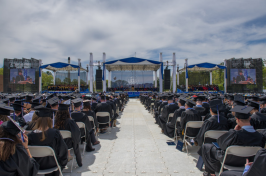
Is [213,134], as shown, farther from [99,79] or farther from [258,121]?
[99,79]

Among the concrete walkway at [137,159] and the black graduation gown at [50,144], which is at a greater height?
the black graduation gown at [50,144]

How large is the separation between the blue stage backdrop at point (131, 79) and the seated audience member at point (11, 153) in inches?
960

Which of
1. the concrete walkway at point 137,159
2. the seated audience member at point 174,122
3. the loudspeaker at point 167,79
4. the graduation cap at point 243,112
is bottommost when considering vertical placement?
the concrete walkway at point 137,159

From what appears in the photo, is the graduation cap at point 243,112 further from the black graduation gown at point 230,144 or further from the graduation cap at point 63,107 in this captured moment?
the graduation cap at point 63,107

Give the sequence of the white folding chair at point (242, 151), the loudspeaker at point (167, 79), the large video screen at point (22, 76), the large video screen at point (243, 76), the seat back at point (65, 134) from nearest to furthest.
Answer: the white folding chair at point (242, 151)
the seat back at point (65, 134)
the loudspeaker at point (167, 79)
the large video screen at point (22, 76)
the large video screen at point (243, 76)

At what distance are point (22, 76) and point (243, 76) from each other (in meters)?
36.0

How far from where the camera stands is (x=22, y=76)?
2525 cm

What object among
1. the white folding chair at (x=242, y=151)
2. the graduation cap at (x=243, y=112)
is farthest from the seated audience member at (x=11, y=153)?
the graduation cap at (x=243, y=112)

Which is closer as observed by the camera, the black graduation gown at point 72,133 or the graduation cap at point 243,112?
the graduation cap at point 243,112

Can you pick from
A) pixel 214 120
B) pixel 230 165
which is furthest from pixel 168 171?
pixel 214 120

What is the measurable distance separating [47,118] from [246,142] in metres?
2.79

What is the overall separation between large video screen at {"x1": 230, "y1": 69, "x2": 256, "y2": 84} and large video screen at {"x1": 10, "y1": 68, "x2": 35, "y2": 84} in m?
32.8

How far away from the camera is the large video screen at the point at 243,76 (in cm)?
2550

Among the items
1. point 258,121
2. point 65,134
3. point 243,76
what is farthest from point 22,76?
point 243,76
